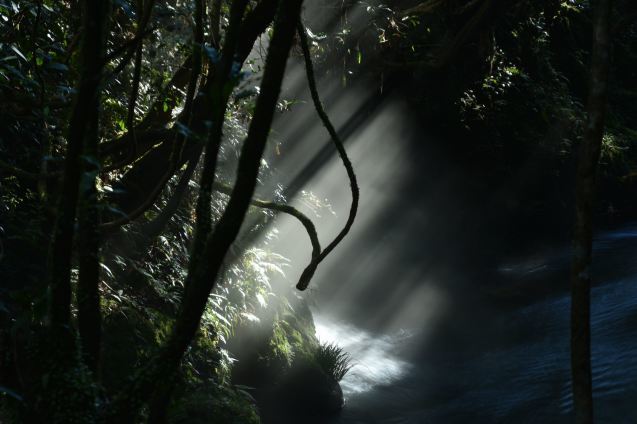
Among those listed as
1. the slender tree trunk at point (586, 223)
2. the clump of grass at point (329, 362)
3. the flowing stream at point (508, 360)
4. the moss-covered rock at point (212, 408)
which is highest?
the slender tree trunk at point (586, 223)

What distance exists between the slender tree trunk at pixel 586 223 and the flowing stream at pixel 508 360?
4.20m

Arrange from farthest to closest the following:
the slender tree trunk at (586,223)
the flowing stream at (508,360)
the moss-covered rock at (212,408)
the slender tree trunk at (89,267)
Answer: the flowing stream at (508,360), the moss-covered rock at (212,408), the slender tree trunk at (586,223), the slender tree trunk at (89,267)

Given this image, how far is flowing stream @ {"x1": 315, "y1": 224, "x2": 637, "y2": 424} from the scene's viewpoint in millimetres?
6406

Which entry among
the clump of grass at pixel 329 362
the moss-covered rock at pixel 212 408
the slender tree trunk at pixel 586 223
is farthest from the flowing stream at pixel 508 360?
the slender tree trunk at pixel 586 223

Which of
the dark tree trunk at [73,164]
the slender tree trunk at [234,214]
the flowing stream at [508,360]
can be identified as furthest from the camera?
the flowing stream at [508,360]

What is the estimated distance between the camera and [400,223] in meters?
12.6

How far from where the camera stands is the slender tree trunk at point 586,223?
1.93 m

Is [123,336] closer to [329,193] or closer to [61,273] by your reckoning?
[61,273]

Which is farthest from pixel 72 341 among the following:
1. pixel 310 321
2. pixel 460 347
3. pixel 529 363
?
pixel 460 347

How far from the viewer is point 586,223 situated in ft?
6.82

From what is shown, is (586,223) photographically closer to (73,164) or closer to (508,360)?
(73,164)

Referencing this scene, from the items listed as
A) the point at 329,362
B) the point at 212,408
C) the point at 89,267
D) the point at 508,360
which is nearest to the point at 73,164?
the point at 89,267

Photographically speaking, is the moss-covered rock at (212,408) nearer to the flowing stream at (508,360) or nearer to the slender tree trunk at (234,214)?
the flowing stream at (508,360)

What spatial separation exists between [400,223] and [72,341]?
11631 mm
